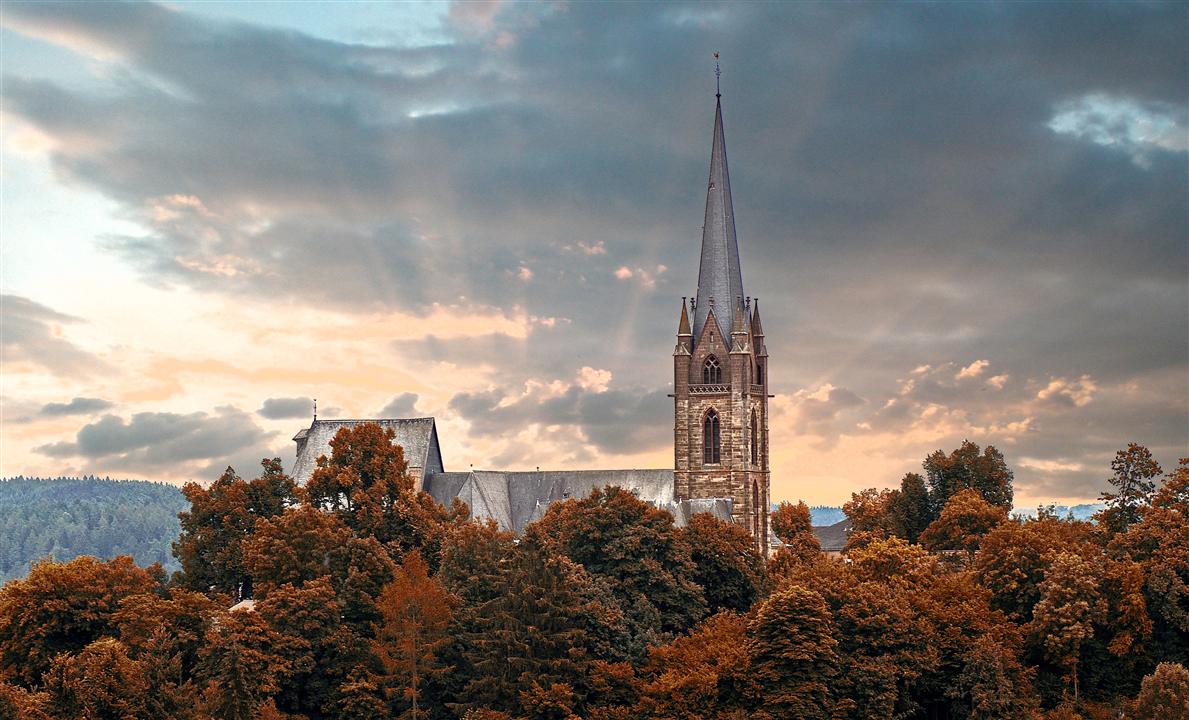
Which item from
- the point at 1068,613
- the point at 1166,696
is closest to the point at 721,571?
the point at 1068,613

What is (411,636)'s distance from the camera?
63281 mm

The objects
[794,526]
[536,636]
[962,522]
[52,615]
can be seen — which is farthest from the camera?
[794,526]

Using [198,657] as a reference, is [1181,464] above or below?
above

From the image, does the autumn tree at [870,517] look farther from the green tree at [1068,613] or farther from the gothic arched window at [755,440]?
the green tree at [1068,613]

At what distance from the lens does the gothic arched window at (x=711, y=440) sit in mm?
98438

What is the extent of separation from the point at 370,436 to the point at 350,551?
28.5 ft

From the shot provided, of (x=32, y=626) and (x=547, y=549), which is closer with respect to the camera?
(x=547, y=549)

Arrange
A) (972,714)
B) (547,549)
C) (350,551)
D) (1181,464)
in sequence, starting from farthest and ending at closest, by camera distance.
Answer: (1181,464)
(350,551)
(547,549)
(972,714)

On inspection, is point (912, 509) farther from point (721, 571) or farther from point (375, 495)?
point (375, 495)

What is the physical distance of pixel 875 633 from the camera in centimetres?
6338

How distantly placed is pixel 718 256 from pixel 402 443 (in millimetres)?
26431

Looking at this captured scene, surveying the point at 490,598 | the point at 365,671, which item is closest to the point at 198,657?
the point at 365,671

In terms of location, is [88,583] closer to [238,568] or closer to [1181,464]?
[238,568]

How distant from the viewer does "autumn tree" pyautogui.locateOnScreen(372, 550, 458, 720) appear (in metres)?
63.3
